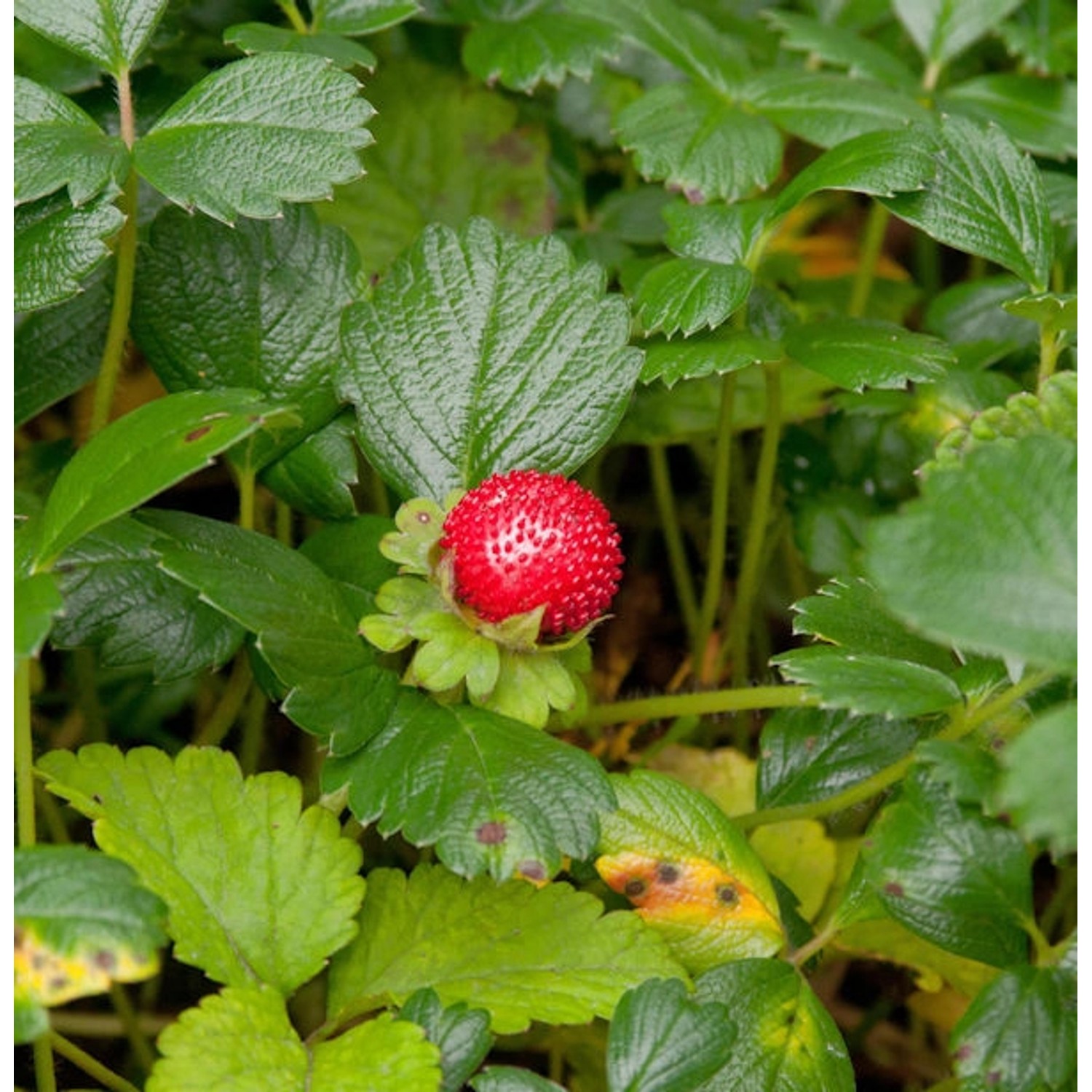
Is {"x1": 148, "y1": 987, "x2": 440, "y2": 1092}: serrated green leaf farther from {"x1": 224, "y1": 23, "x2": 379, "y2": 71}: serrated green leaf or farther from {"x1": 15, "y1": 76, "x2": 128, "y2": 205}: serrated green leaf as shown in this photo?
{"x1": 224, "y1": 23, "x2": 379, "y2": 71}: serrated green leaf

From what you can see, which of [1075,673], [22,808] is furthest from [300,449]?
[1075,673]

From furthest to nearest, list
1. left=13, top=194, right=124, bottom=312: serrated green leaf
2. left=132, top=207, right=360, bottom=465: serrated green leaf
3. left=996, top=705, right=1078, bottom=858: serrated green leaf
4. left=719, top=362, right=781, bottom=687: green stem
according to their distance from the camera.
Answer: left=719, top=362, right=781, bottom=687: green stem → left=132, top=207, right=360, bottom=465: serrated green leaf → left=13, top=194, right=124, bottom=312: serrated green leaf → left=996, top=705, right=1078, bottom=858: serrated green leaf

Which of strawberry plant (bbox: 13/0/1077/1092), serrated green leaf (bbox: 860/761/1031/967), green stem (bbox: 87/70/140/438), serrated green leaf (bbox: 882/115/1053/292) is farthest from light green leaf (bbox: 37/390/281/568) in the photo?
serrated green leaf (bbox: 882/115/1053/292)

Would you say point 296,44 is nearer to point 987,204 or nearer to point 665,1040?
point 987,204

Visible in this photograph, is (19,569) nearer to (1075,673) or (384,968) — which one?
(384,968)

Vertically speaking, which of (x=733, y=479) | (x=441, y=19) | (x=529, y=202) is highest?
(x=441, y=19)
